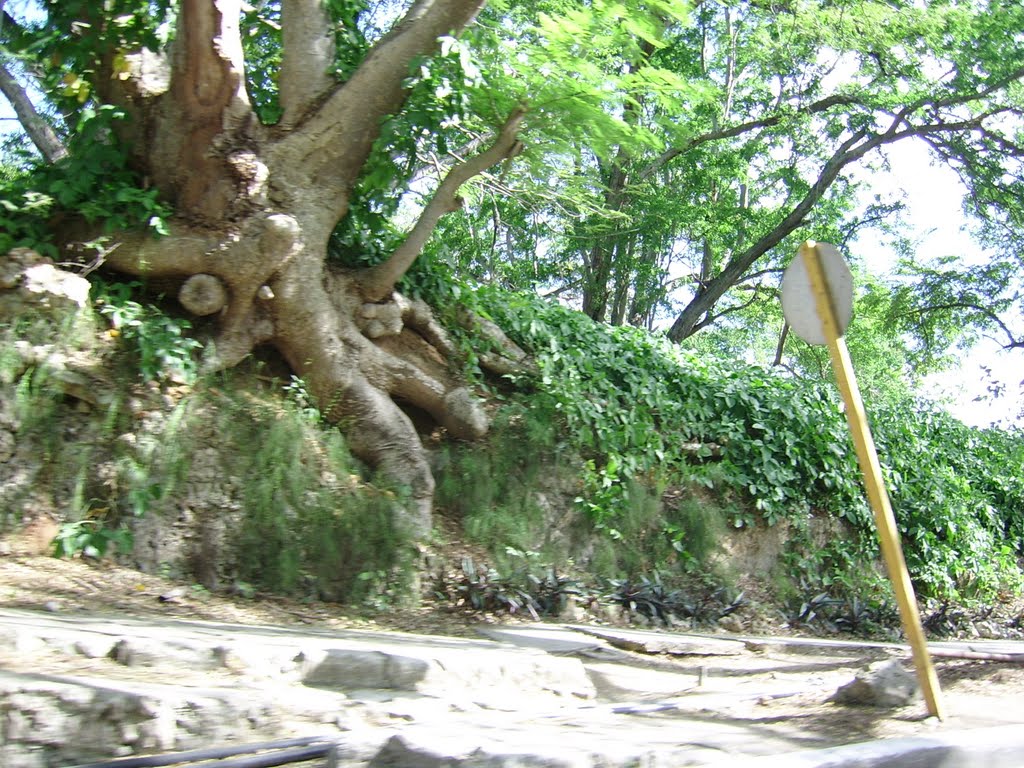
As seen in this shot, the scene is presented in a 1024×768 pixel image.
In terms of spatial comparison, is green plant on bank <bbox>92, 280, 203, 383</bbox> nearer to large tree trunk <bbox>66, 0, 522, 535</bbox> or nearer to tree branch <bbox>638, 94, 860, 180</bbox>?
large tree trunk <bbox>66, 0, 522, 535</bbox>

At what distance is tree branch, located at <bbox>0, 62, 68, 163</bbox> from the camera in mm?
11727

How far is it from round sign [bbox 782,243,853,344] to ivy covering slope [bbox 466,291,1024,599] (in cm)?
473

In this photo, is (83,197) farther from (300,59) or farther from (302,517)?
(302,517)

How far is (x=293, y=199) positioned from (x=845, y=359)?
5352 mm

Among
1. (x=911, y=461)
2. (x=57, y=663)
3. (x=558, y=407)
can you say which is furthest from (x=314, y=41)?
(x=911, y=461)

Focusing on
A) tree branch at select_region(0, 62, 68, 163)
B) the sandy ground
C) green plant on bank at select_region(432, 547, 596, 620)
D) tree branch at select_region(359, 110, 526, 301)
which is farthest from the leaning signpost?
tree branch at select_region(0, 62, 68, 163)

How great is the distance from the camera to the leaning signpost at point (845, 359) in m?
4.82

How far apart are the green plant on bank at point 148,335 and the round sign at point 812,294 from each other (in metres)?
5.09

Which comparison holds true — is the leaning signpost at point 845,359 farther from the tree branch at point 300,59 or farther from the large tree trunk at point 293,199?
the tree branch at point 300,59

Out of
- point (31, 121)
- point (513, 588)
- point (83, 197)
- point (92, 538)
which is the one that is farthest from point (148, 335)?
point (31, 121)

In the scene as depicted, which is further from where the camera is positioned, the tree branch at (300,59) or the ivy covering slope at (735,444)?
the ivy covering slope at (735,444)

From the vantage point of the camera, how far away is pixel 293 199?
332 inches

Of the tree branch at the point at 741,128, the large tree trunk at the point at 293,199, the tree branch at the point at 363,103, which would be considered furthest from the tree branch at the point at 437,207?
the tree branch at the point at 741,128

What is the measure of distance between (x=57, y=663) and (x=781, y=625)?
23.6ft
